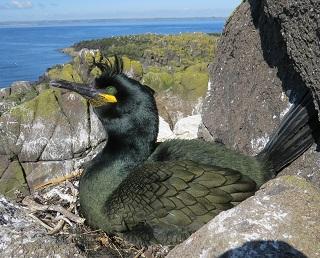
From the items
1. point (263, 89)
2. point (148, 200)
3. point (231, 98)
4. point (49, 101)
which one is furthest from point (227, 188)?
point (49, 101)

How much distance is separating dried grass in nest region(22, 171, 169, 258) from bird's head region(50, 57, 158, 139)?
1.07 m

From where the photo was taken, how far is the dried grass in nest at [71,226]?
4.48 metres

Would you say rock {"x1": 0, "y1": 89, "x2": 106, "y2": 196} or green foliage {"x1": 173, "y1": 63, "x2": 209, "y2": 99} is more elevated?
green foliage {"x1": 173, "y1": 63, "x2": 209, "y2": 99}

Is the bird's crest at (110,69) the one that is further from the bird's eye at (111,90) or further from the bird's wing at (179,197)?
the bird's wing at (179,197)

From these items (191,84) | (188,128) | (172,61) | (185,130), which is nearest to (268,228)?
(185,130)

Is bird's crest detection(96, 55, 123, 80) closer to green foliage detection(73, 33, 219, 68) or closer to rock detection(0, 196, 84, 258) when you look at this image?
rock detection(0, 196, 84, 258)

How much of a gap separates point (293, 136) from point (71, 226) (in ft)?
7.62

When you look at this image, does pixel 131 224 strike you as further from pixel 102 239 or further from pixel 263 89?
pixel 263 89

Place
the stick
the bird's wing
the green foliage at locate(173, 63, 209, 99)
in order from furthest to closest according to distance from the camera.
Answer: the green foliage at locate(173, 63, 209, 99) → the stick → the bird's wing

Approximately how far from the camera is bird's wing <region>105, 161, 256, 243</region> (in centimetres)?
420

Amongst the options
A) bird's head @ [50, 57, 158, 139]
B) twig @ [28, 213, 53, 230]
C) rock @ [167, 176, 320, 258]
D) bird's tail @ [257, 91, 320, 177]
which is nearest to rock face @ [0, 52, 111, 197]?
twig @ [28, 213, 53, 230]

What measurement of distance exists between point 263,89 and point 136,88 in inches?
Answer: 58.5

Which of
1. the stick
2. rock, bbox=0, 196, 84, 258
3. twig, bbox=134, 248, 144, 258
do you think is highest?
rock, bbox=0, 196, 84, 258

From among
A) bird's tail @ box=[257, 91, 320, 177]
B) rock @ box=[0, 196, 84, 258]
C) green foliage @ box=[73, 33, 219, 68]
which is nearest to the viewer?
rock @ box=[0, 196, 84, 258]
